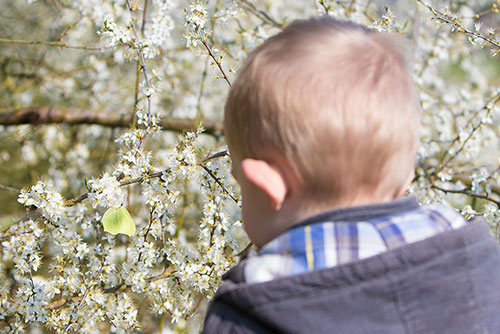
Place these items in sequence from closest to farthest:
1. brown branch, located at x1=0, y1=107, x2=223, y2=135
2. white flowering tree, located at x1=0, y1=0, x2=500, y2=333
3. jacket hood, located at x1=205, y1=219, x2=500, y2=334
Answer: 1. jacket hood, located at x1=205, y1=219, x2=500, y2=334
2. white flowering tree, located at x1=0, y1=0, x2=500, y2=333
3. brown branch, located at x1=0, y1=107, x2=223, y2=135

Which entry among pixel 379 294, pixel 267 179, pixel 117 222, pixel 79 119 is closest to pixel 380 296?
pixel 379 294

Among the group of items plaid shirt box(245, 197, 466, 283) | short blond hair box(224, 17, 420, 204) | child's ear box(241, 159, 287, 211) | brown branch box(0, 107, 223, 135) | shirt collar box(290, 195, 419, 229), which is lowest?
plaid shirt box(245, 197, 466, 283)

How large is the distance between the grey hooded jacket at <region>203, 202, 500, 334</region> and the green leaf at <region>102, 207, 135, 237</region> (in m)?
0.56

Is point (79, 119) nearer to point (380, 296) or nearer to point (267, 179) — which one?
point (267, 179)

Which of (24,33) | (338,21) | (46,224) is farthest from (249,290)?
(24,33)

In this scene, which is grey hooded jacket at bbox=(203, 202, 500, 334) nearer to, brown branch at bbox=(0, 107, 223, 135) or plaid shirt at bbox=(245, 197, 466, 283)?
plaid shirt at bbox=(245, 197, 466, 283)

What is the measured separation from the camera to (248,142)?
3.23 ft

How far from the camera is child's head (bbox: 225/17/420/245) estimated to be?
0.90m

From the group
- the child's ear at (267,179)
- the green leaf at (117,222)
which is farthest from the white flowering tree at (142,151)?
the child's ear at (267,179)

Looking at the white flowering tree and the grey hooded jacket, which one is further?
the white flowering tree

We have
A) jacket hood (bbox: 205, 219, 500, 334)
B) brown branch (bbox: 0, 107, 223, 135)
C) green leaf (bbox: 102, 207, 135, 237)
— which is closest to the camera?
jacket hood (bbox: 205, 219, 500, 334)

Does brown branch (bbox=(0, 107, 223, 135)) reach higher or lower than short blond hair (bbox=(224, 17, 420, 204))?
higher

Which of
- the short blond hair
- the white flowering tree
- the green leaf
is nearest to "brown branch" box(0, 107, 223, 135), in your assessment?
the white flowering tree

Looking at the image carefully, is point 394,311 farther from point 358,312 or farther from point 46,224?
point 46,224
